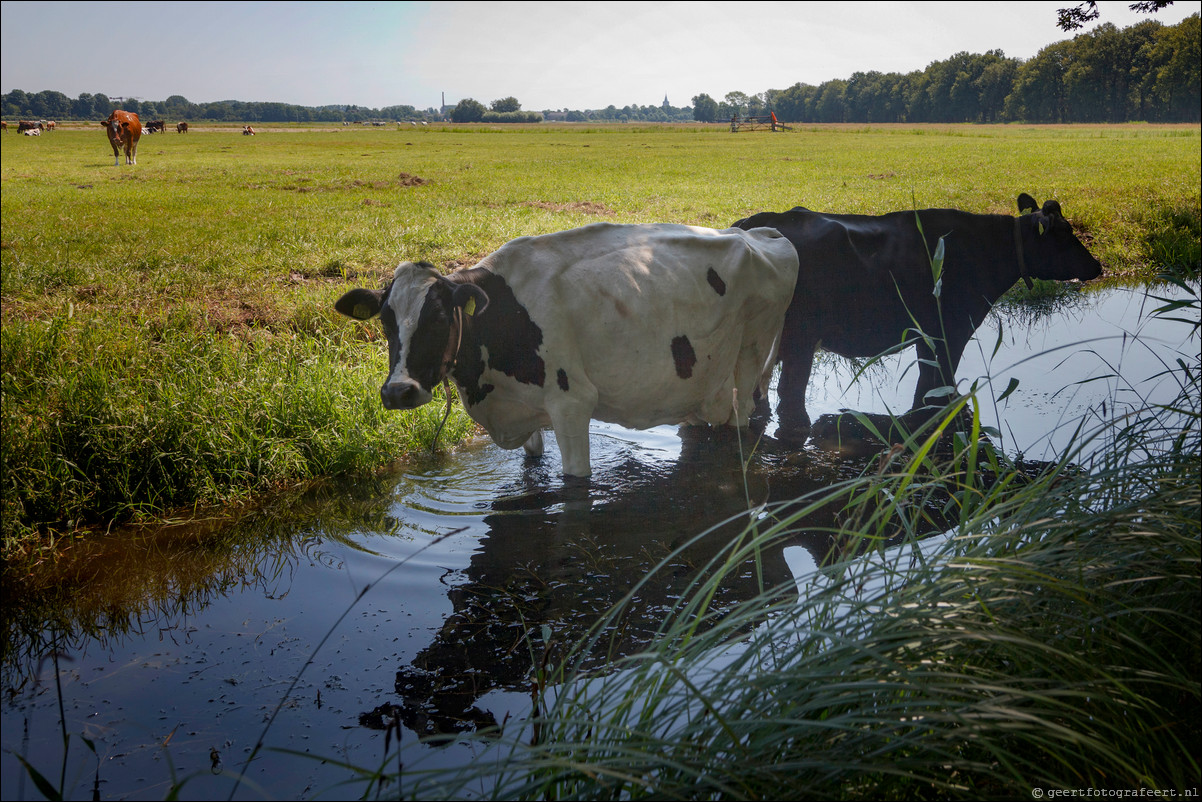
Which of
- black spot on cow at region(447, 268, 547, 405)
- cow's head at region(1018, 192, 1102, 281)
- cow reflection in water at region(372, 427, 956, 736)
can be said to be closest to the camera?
cow reflection in water at region(372, 427, 956, 736)

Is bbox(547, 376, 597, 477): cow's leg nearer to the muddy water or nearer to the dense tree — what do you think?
the muddy water

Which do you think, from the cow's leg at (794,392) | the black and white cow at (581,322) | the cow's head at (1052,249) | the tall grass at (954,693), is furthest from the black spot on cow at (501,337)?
the cow's head at (1052,249)

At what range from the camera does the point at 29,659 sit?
3396 mm

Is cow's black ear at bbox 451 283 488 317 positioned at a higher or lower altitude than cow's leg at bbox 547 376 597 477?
higher

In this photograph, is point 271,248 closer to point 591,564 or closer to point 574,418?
point 574,418

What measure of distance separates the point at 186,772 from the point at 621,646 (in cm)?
162

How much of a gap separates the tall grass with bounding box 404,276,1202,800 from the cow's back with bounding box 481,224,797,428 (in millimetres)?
2483

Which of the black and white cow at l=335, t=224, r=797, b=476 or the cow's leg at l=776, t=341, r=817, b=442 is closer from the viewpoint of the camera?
the black and white cow at l=335, t=224, r=797, b=476

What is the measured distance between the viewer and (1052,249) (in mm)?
6449

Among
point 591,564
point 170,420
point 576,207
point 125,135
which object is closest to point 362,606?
point 591,564

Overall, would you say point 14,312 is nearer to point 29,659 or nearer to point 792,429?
point 29,659

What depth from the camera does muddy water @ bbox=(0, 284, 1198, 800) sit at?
2850 mm

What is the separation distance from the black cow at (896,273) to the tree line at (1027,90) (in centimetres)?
464

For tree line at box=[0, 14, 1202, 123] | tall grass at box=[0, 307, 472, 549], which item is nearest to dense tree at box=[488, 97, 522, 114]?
tree line at box=[0, 14, 1202, 123]
